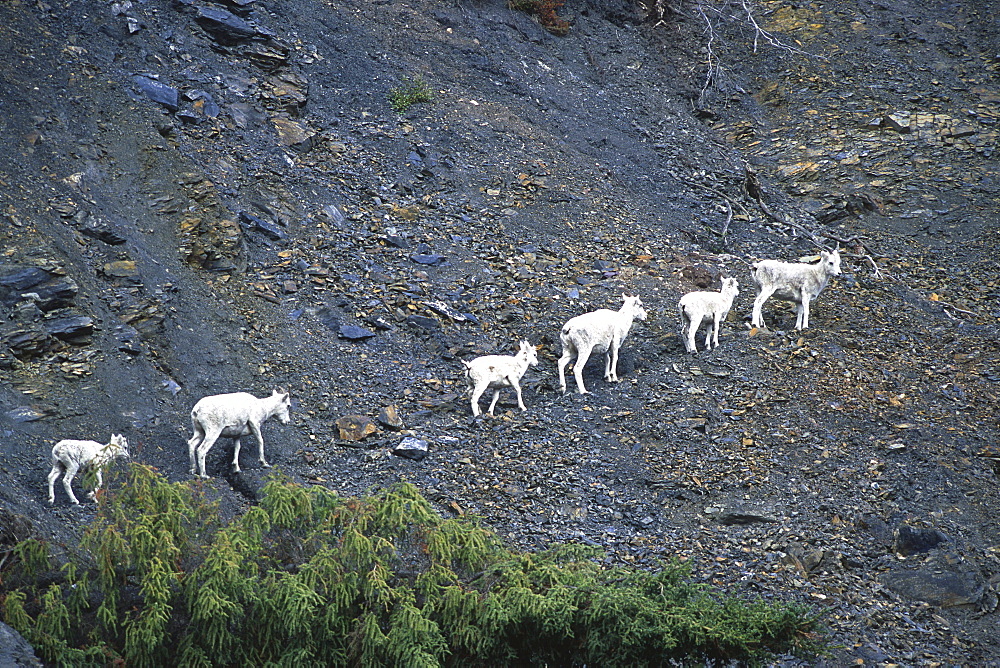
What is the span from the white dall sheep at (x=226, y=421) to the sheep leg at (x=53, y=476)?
5.88ft

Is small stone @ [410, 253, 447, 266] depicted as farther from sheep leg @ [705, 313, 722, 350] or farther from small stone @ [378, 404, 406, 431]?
sheep leg @ [705, 313, 722, 350]

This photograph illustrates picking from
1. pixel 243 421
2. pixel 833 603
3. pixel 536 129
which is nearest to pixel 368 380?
pixel 243 421

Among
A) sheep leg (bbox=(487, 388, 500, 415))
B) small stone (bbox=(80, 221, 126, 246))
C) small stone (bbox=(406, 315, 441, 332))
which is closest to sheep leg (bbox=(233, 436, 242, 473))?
sheep leg (bbox=(487, 388, 500, 415))

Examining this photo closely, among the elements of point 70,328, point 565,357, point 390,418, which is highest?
point 565,357

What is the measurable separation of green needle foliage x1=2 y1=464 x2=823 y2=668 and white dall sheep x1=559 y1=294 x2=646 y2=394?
670 cm

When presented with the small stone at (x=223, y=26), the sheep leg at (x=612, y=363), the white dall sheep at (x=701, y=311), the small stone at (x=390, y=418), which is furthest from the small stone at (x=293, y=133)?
the white dall sheep at (x=701, y=311)

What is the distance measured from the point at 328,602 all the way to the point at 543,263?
12.2 metres

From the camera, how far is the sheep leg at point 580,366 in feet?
54.5

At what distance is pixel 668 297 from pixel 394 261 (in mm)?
6148

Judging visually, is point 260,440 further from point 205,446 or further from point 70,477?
point 70,477

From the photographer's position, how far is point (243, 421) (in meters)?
13.9

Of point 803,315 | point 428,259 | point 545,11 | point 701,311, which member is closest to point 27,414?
point 428,259

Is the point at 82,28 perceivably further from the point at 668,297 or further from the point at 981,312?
the point at 981,312

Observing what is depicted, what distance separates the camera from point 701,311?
17516 millimetres
